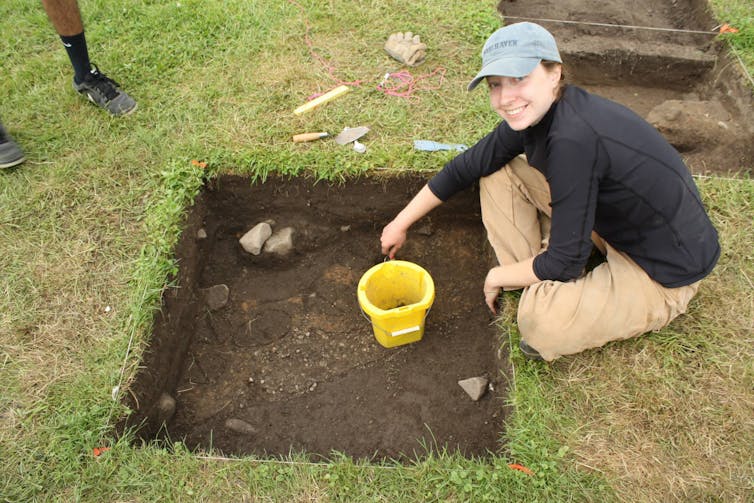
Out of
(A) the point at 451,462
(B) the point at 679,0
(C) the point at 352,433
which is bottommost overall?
(C) the point at 352,433

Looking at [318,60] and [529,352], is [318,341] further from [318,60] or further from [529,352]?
[318,60]

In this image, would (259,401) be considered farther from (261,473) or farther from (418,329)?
(418,329)

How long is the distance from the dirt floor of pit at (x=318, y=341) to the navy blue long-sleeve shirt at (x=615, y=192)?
2.25 feet

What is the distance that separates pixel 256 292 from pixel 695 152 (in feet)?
8.72

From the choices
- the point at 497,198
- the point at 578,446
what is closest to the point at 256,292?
the point at 497,198

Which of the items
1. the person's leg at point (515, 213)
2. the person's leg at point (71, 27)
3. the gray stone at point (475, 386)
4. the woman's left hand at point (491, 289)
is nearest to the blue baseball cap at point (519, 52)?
the person's leg at point (515, 213)

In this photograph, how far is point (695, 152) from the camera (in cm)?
304

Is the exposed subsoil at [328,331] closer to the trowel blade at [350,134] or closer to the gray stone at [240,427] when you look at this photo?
the gray stone at [240,427]

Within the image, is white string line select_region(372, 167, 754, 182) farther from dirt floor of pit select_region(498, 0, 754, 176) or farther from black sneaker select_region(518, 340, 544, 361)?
black sneaker select_region(518, 340, 544, 361)

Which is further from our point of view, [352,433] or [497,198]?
[497,198]

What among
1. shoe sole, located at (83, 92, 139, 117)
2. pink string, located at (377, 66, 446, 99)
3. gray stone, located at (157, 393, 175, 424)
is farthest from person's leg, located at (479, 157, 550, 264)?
shoe sole, located at (83, 92, 139, 117)

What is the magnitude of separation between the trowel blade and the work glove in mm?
691

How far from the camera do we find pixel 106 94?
3074 mm

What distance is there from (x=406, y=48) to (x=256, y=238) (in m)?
1.58
